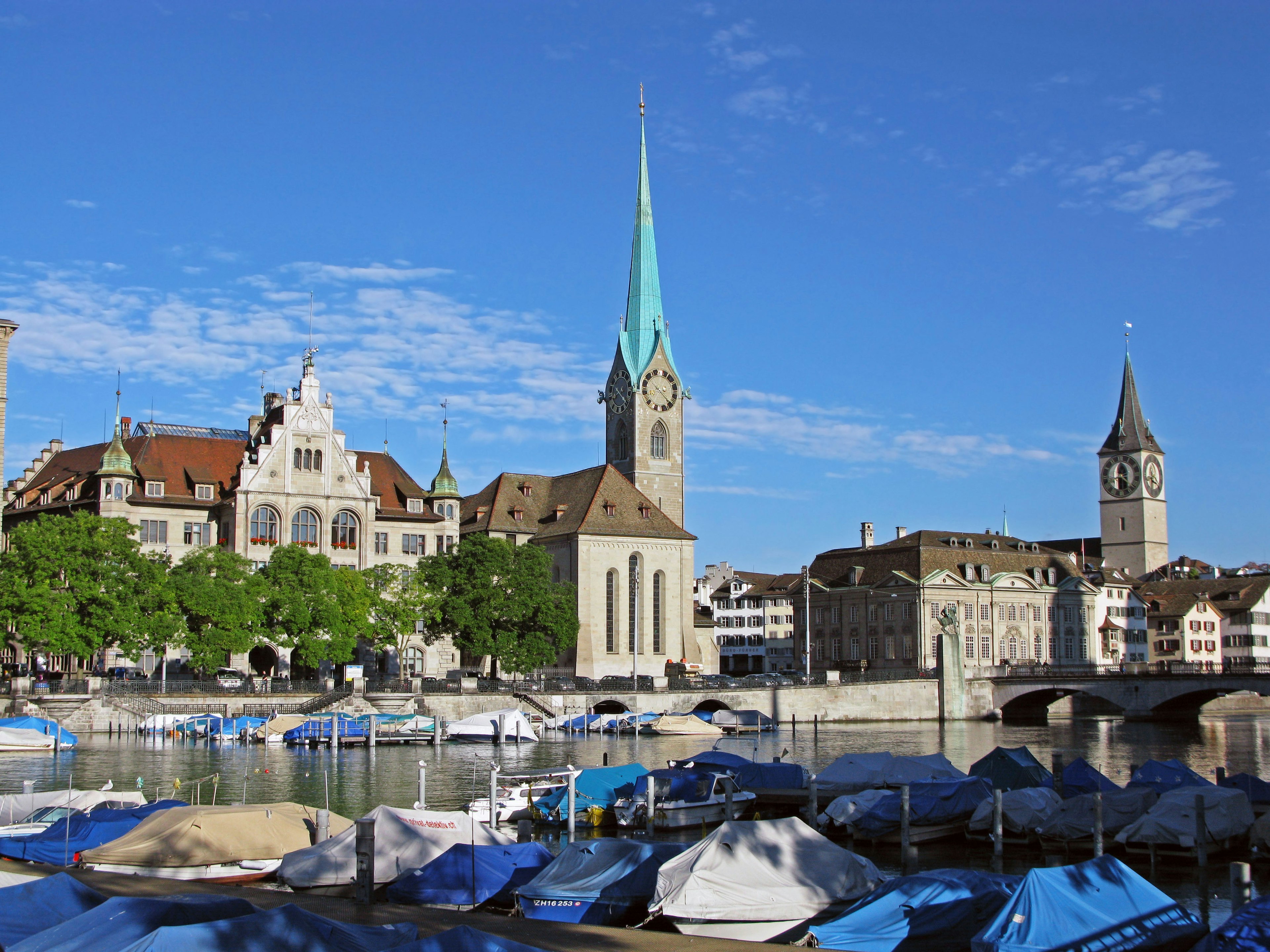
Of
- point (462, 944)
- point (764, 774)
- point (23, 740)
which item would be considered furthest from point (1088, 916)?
point (23, 740)

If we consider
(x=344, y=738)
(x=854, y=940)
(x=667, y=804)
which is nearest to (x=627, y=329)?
(x=344, y=738)

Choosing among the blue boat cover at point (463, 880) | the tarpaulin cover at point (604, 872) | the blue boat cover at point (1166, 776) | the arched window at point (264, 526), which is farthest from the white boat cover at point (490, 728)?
the blue boat cover at point (463, 880)

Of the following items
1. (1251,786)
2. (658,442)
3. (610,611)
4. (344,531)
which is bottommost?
(1251,786)

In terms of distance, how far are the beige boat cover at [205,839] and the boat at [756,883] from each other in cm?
888

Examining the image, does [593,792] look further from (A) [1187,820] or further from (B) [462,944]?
(B) [462,944]

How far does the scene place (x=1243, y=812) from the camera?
35.2m

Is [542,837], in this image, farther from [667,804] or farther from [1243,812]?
[1243,812]

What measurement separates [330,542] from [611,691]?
69.3 ft

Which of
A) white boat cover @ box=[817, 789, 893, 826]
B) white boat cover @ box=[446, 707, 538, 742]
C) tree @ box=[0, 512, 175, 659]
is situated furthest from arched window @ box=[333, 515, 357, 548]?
white boat cover @ box=[817, 789, 893, 826]

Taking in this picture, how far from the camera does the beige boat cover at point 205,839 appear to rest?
1142 inches

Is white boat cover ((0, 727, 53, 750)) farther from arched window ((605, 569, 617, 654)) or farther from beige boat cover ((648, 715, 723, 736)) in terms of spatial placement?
arched window ((605, 569, 617, 654))

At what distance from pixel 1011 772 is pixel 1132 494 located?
142485 millimetres

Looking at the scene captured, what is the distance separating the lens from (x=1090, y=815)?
35844 mm

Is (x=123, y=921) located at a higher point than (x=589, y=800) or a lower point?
higher
